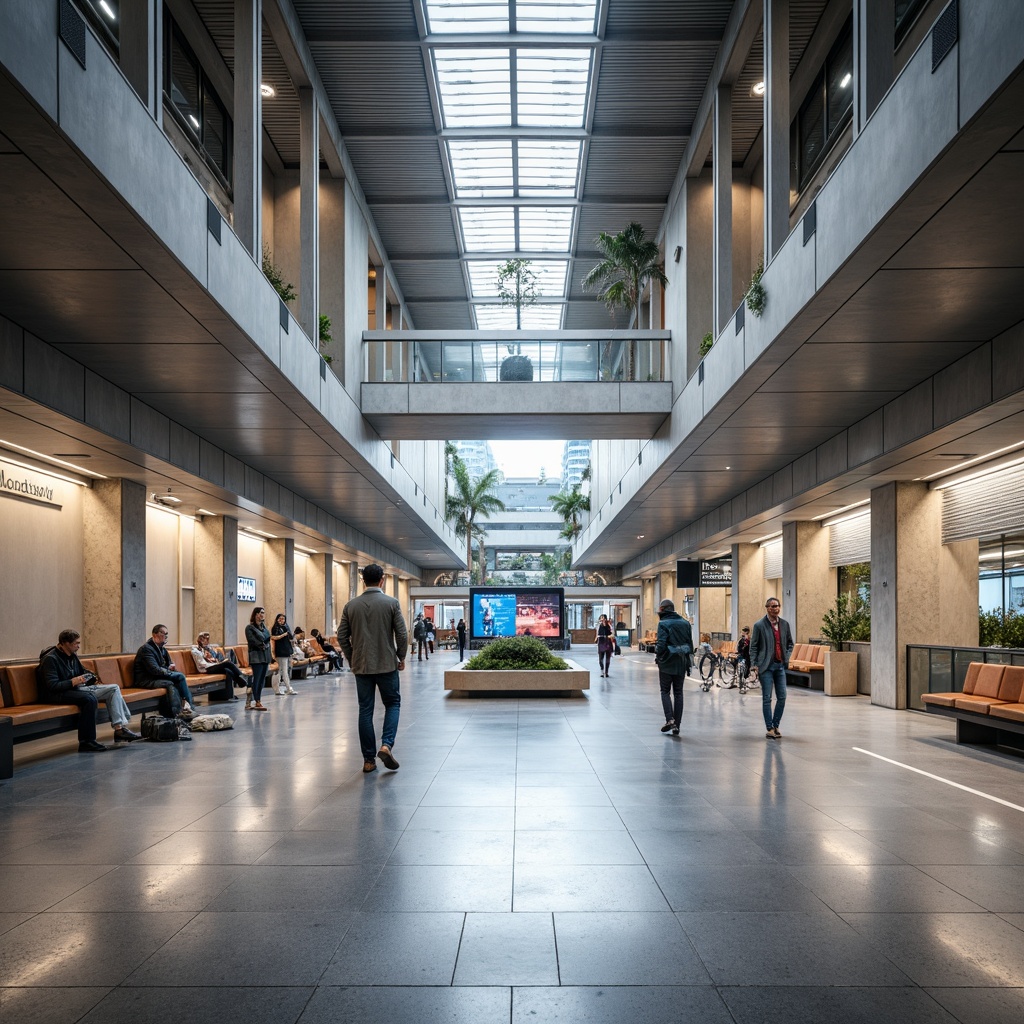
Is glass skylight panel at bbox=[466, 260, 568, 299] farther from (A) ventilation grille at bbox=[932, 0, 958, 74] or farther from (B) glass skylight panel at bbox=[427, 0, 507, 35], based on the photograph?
(A) ventilation grille at bbox=[932, 0, 958, 74]

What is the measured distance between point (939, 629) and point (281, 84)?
592 inches

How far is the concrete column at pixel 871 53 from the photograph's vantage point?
8.64m

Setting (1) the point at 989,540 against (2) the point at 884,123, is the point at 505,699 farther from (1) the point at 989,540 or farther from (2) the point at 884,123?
(2) the point at 884,123

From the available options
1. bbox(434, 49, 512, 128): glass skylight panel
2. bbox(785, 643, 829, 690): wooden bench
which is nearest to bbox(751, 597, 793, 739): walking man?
bbox(785, 643, 829, 690): wooden bench

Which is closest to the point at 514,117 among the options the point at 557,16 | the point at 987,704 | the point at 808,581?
the point at 557,16

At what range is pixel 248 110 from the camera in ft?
40.2

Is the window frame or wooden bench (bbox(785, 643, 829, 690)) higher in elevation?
the window frame

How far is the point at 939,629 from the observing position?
52.3 ft

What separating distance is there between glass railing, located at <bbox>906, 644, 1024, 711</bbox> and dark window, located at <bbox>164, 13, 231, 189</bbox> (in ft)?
47.6

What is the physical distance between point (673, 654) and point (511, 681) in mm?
6786

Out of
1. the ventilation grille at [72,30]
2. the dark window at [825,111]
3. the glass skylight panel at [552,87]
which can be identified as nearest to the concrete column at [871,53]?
the dark window at [825,111]

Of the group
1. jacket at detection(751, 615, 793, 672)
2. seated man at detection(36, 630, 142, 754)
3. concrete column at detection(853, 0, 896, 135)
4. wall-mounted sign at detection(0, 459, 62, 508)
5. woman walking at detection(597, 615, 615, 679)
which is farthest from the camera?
woman walking at detection(597, 615, 615, 679)

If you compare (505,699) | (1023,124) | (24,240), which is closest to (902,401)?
(1023,124)

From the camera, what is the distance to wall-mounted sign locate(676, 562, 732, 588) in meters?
27.8
